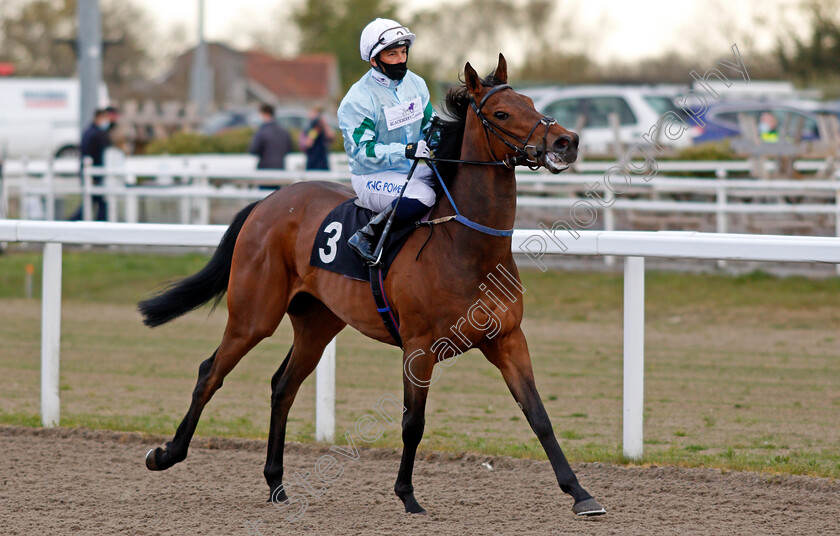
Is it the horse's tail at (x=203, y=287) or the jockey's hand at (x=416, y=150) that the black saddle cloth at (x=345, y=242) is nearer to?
the jockey's hand at (x=416, y=150)

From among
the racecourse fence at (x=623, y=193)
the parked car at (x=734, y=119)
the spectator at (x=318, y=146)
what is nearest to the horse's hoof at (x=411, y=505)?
the racecourse fence at (x=623, y=193)

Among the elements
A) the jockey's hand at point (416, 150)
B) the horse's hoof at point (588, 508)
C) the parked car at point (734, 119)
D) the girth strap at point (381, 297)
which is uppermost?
the parked car at point (734, 119)

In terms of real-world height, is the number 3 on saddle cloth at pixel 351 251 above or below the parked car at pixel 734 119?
below

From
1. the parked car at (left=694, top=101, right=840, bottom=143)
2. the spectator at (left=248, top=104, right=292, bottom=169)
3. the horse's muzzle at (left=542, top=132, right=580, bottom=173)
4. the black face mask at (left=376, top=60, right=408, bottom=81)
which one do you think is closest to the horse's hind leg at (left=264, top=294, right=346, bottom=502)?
the black face mask at (left=376, top=60, right=408, bottom=81)

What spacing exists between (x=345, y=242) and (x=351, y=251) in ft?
0.26

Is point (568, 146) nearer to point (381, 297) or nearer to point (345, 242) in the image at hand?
point (381, 297)

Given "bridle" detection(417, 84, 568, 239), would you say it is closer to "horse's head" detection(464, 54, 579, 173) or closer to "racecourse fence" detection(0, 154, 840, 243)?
"horse's head" detection(464, 54, 579, 173)

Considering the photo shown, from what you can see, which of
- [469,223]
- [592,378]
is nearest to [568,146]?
[469,223]

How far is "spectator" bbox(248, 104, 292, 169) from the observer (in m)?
15.6

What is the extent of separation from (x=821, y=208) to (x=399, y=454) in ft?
25.6

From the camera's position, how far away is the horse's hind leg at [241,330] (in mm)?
5375

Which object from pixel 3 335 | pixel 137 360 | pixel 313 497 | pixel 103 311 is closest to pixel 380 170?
pixel 313 497

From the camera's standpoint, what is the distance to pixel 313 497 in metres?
5.26

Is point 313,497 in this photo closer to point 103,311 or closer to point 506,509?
point 506,509
